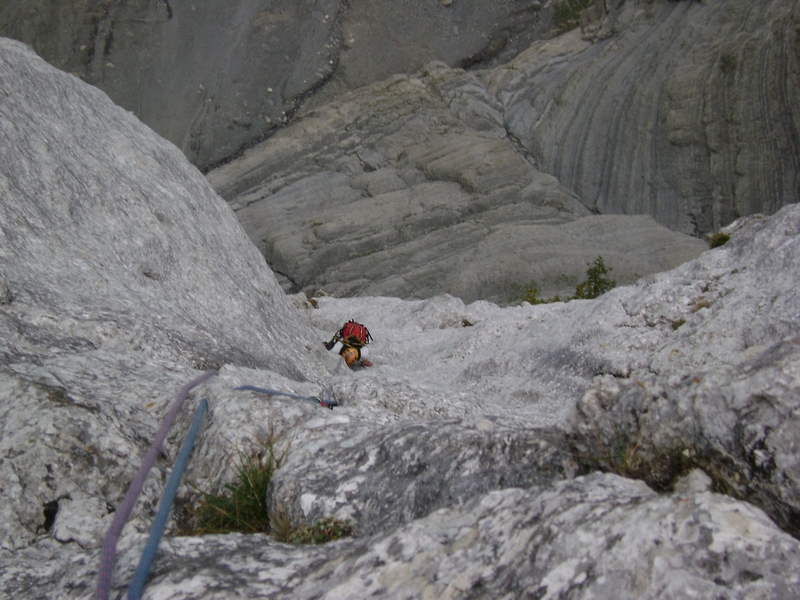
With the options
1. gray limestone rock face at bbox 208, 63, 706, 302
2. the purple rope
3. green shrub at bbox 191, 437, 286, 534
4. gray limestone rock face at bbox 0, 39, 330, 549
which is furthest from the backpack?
gray limestone rock face at bbox 208, 63, 706, 302

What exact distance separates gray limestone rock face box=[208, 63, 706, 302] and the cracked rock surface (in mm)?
15948

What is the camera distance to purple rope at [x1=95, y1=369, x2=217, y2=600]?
224 centimetres

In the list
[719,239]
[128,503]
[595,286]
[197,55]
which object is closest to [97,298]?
→ [128,503]

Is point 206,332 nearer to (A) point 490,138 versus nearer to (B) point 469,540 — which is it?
(B) point 469,540

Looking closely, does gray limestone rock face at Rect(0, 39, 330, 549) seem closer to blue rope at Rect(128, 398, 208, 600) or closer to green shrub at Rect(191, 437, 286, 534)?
blue rope at Rect(128, 398, 208, 600)

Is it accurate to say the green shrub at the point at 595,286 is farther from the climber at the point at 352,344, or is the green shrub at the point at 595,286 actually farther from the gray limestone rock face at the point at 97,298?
the gray limestone rock face at the point at 97,298

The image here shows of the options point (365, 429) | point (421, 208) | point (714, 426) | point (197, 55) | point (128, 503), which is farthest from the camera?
point (197, 55)

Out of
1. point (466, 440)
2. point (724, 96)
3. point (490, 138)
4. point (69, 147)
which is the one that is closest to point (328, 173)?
point (490, 138)

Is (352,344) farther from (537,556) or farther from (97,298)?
(537,556)

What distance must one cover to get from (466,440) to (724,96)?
98.1 feet

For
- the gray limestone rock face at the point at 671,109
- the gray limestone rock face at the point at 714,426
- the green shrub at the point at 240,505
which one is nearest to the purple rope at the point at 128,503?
the green shrub at the point at 240,505

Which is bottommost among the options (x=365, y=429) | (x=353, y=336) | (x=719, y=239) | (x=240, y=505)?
(x=240, y=505)

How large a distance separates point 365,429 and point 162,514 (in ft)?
4.02

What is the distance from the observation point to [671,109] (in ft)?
95.8
